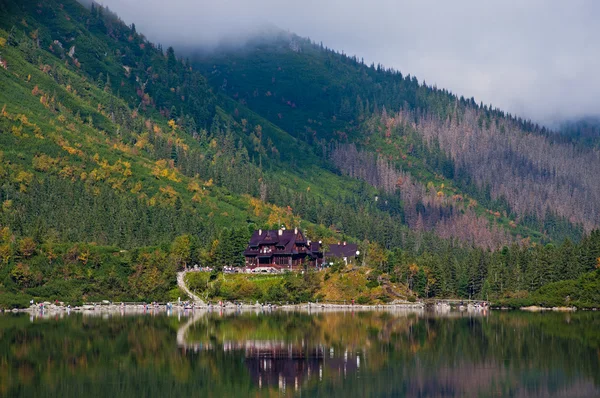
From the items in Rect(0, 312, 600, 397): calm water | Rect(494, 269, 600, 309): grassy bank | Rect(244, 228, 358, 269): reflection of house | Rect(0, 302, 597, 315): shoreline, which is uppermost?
Rect(244, 228, 358, 269): reflection of house

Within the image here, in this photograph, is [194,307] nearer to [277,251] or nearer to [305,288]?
[305,288]

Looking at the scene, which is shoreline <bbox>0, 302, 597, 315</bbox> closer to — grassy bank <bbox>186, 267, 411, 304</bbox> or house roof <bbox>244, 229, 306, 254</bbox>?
grassy bank <bbox>186, 267, 411, 304</bbox>

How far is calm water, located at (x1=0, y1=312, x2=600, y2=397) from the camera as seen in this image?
7569 cm

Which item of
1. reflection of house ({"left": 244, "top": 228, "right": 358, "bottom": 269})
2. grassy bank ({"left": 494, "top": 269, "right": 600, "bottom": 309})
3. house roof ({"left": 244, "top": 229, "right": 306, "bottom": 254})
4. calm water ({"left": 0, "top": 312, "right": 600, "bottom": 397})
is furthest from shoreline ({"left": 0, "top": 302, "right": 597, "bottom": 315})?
house roof ({"left": 244, "top": 229, "right": 306, "bottom": 254})

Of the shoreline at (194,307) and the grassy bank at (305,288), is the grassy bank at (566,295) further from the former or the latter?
the grassy bank at (305,288)

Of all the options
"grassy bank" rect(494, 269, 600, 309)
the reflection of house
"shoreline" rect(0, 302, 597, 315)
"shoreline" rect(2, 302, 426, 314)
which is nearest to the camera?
"grassy bank" rect(494, 269, 600, 309)

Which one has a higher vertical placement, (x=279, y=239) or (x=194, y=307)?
(x=279, y=239)

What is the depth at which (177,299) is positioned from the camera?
173m

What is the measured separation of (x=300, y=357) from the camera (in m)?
93.1

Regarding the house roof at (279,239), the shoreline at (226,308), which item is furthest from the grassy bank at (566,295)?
the house roof at (279,239)

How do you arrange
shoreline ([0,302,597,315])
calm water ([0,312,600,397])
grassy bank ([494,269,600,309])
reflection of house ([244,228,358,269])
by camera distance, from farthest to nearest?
reflection of house ([244,228,358,269]) < shoreline ([0,302,597,315]) < grassy bank ([494,269,600,309]) < calm water ([0,312,600,397])

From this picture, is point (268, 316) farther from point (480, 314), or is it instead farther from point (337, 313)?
point (480, 314)

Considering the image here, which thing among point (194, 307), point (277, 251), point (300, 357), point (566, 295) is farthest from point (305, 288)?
point (300, 357)

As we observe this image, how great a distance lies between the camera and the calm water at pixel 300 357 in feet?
248
